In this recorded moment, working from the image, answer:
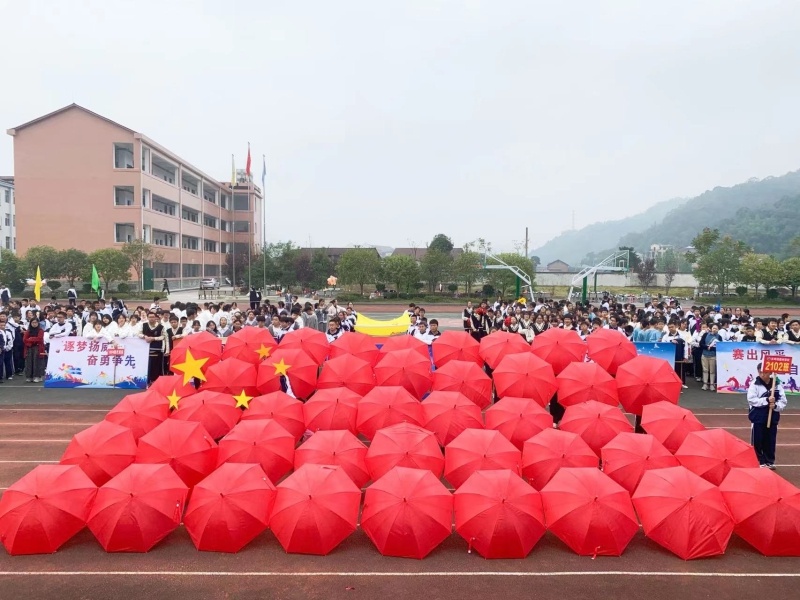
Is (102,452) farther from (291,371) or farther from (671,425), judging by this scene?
(671,425)

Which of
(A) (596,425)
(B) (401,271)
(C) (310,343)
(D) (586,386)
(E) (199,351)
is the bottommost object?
(A) (596,425)

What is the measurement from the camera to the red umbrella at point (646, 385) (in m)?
9.30

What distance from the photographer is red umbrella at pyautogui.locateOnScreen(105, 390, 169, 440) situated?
7882 millimetres

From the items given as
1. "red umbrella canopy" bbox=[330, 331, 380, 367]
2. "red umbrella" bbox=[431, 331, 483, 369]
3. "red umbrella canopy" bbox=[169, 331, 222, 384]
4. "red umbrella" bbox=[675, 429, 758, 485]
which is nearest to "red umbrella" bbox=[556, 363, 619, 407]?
"red umbrella" bbox=[431, 331, 483, 369]

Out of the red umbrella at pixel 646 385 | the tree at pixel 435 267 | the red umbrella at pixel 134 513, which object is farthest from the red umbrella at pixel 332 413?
the tree at pixel 435 267

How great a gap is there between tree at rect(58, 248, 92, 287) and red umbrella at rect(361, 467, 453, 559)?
131 ft

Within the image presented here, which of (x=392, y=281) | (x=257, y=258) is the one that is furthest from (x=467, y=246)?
(x=257, y=258)

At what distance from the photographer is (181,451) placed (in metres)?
6.97

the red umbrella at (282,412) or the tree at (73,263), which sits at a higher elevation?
the tree at (73,263)

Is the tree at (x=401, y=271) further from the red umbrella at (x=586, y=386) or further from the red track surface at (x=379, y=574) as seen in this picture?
the red track surface at (x=379, y=574)

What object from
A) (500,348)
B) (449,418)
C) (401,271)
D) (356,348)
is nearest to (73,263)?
(401,271)

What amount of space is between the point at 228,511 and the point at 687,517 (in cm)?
444

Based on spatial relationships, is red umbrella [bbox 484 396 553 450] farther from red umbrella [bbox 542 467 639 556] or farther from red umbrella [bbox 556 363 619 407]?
red umbrella [bbox 542 467 639 556]

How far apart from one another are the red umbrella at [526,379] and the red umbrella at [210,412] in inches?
161
